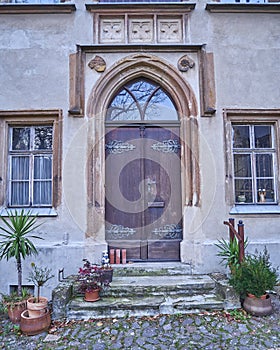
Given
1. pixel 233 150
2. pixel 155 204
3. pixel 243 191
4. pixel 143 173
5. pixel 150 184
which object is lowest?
pixel 155 204

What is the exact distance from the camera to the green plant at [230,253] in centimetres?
480

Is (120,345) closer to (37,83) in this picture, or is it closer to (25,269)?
(25,269)

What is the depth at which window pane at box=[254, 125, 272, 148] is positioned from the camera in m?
5.95

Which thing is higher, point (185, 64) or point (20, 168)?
point (185, 64)

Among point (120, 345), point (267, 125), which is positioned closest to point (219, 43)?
point (267, 125)

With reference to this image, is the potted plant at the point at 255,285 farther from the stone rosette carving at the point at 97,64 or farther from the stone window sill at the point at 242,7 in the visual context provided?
the stone window sill at the point at 242,7

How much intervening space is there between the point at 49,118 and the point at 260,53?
435 cm

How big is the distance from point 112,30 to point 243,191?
415 cm

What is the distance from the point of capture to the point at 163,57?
5.93m

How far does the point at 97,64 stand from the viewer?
5855 mm

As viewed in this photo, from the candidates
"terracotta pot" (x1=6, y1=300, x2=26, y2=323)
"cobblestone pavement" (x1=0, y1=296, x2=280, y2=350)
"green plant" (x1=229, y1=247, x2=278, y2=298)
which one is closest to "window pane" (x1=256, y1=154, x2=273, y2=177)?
"green plant" (x1=229, y1=247, x2=278, y2=298)

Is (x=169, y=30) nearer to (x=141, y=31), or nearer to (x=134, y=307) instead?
(x=141, y=31)

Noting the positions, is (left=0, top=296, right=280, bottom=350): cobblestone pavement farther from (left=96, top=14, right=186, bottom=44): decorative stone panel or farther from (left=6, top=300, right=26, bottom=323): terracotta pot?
(left=96, top=14, right=186, bottom=44): decorative stone panel

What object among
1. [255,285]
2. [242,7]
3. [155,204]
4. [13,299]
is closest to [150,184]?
[155,204]
